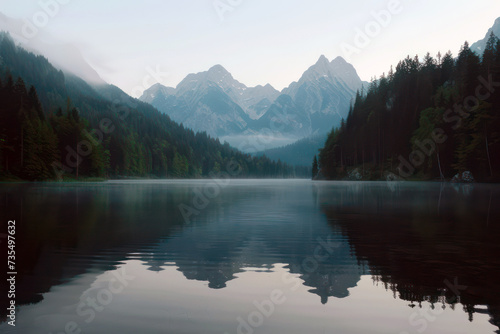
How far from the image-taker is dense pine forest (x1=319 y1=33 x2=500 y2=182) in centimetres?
8000

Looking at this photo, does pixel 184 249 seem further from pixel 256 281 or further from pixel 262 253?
pixel 256 281

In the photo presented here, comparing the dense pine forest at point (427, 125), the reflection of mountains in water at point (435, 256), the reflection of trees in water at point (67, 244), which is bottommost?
the reflection of mountains in water at point (435, 256)

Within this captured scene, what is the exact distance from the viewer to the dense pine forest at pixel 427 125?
80.0 m

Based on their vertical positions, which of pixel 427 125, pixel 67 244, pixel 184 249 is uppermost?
pixel 427 125

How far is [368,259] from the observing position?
12.2m

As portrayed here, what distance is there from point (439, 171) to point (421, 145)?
10.6 m

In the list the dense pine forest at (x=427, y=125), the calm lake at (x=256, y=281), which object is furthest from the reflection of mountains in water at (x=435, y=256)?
the dense pine forest at (x=427, y=125)

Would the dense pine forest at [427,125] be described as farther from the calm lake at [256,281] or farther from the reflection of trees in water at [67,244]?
the reflection of trees in water at [67,244]

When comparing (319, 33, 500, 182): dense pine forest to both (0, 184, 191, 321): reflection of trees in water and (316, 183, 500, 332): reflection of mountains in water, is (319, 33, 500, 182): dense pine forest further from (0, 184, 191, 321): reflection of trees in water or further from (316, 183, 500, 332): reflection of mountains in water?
(0, 184, 191, 321): reflection of trees in water

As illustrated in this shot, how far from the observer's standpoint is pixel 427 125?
11012 cm

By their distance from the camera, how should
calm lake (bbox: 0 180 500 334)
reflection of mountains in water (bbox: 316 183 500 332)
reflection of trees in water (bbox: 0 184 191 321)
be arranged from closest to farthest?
1. calm lake (bbox: 0 180 500 334)
2. reflection of mountains in water (bbox: 316 183 500 332)
3. reflection of trees in water (bbox: 0 184 191 321)

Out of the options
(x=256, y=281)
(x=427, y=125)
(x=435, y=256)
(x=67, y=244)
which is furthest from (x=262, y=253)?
(x=427, y=125)

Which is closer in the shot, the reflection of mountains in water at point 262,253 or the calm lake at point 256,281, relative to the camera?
the calm lake at point 256,281

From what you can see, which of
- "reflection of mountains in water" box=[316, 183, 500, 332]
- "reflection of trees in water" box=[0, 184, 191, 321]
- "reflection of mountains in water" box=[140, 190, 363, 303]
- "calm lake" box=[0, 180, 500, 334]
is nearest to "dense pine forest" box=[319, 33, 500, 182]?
"reflection of mountains in water" box=[316, 183, 500, 332]
